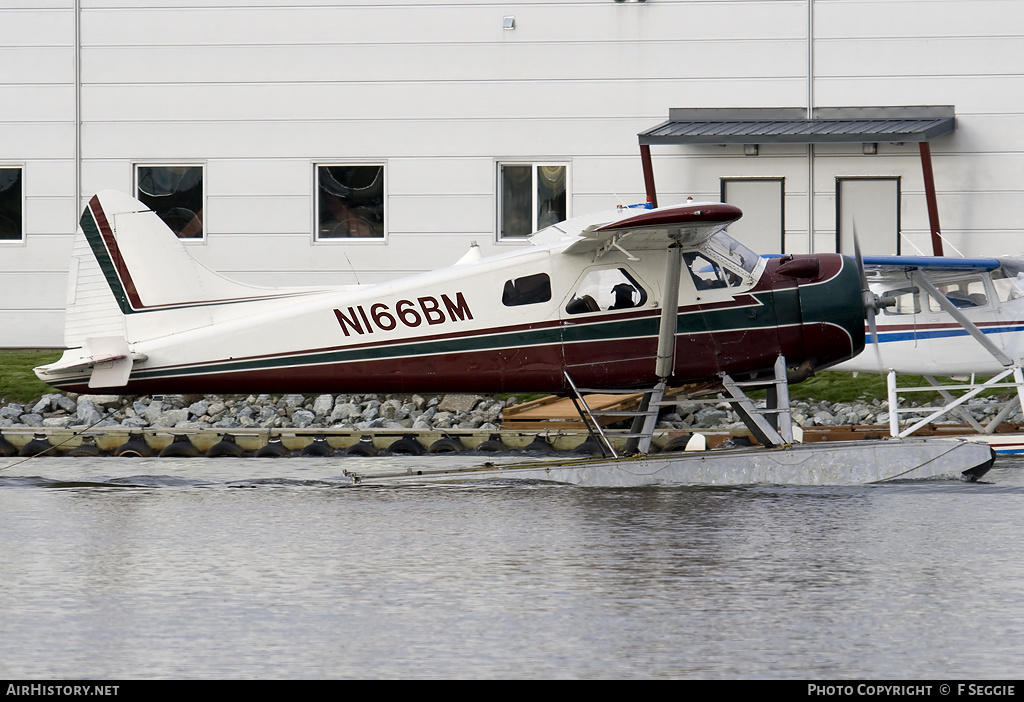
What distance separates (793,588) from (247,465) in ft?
25.2

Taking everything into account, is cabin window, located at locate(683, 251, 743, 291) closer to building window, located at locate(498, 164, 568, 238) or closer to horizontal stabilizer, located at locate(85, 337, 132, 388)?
horizontal stabilizer, located at locate(85, 337, 132, 388)

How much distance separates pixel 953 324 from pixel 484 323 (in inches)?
205

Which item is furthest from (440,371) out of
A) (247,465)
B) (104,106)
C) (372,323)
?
(104,106)

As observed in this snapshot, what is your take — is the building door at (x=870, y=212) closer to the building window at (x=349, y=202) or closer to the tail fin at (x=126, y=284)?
the building window at (x=349, y=202)

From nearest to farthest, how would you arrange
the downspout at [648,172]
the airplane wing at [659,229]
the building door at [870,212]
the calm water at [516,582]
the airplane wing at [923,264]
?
the calm water at [516,582] → the airplane wing at [659,229] → the airplane wing at [923,264] → the downspout at [648,172] → the building door at [870,212]

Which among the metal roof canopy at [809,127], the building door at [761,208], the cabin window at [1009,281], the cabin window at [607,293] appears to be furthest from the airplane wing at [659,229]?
the building door at [761,208]

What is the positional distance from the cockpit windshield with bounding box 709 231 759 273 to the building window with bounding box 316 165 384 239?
879 centimetres

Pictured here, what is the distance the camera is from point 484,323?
1184 cm

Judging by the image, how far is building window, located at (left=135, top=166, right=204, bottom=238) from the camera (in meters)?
20.2

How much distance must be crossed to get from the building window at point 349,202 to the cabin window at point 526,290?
333 inches

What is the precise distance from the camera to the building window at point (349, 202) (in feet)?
65.6

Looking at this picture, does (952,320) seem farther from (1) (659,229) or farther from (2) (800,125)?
(2) (800,125)

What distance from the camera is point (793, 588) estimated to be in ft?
23.4

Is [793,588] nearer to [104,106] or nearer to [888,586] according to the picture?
[888,586]
